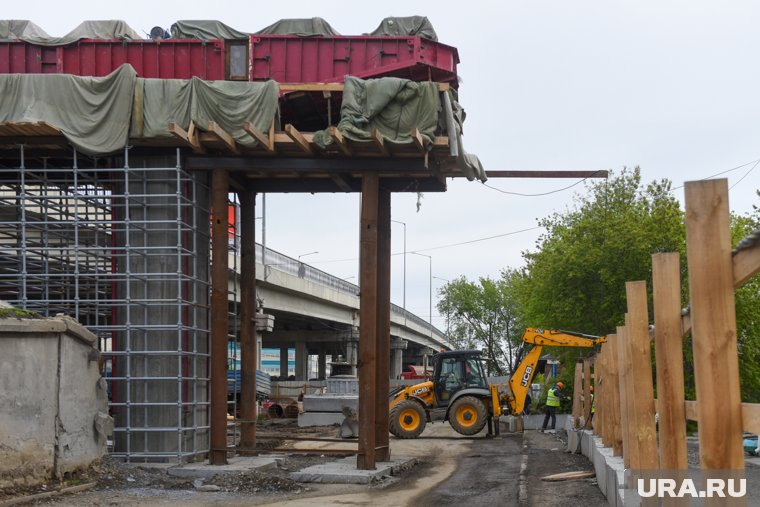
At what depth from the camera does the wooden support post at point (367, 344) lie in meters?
18.8

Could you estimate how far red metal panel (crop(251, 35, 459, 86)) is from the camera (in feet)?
65.9

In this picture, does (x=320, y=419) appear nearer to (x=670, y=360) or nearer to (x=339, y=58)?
(x=339, y=58)

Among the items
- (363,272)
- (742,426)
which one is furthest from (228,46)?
(742,426)

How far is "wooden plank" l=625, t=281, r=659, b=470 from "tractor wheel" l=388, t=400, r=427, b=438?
76.3ft

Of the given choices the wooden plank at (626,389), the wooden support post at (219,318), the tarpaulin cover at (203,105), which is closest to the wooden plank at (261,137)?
the tarpaulin cover at (203,105)

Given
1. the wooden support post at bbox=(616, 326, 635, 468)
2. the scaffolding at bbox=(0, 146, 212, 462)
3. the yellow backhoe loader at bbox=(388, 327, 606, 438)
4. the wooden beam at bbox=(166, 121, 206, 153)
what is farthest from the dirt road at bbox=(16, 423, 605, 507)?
the yellow backhoe loader at bbox=(388, 327, 606, 438)

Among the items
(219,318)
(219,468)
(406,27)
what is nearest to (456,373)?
(219,318)

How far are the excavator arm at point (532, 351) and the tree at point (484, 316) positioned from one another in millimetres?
70412

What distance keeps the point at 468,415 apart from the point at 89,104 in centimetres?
1731

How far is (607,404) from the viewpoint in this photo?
15164 millimetres

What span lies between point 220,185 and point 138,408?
4.71 m

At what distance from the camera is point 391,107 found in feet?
62.1

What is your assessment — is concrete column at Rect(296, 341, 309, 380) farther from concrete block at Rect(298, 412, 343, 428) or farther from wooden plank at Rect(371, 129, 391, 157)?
wooden plank at Rect(371, 129, 391, 157)

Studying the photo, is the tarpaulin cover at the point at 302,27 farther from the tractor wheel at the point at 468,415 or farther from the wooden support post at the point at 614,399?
the tractor wheel at the point at 468,415
